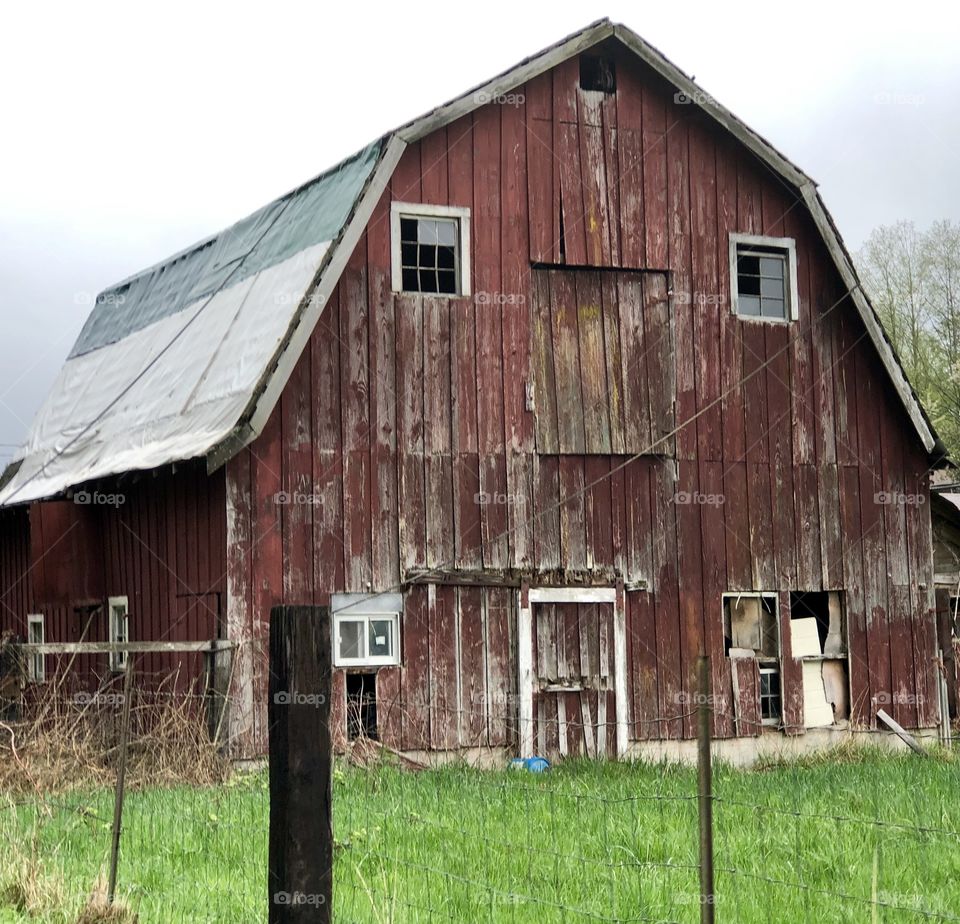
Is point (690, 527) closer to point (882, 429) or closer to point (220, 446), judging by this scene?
point (882, 429)

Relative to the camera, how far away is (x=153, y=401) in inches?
668

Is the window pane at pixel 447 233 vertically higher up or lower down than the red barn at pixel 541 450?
higher up

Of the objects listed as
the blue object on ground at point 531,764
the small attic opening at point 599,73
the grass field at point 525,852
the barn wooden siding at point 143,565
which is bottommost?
the grass field at point 525,852

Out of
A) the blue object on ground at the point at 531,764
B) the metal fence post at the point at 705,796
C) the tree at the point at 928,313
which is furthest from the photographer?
the tree at the point at 928,313

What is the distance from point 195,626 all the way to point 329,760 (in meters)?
9.63

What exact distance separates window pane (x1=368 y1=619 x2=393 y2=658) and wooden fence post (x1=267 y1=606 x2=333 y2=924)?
9241mm

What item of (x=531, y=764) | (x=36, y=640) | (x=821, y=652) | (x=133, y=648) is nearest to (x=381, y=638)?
(x=531, y=764)

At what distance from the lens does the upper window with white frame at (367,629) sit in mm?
15031

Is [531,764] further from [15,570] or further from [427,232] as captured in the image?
[15,570]

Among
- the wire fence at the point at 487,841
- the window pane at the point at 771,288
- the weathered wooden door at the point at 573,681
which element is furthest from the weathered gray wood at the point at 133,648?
the window pane at the point at 771,288

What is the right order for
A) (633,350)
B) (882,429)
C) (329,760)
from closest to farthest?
(329,760) < (633,350) < (882,429)

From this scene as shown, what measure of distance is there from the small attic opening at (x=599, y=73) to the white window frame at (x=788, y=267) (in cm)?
211

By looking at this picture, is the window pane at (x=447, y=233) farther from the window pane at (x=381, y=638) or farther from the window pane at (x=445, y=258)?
the window pane at (x=381, y=638)

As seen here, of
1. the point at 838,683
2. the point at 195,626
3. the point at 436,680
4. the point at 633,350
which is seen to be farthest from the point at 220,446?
the point at 838,683
